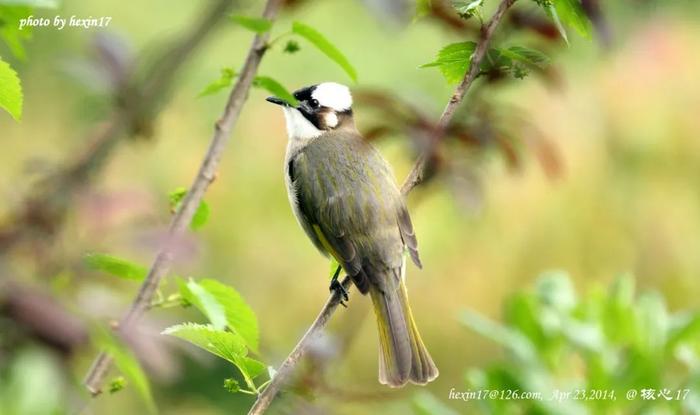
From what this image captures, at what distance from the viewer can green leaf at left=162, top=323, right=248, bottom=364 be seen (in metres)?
1.45

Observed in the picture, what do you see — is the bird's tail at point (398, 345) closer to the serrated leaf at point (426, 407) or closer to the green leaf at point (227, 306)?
the serrated leaf at point (426, 407)

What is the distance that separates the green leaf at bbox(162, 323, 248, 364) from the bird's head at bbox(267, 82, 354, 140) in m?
1.74

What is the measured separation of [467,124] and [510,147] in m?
0.13

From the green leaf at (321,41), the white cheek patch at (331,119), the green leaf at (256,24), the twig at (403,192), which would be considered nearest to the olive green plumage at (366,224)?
the white cheek patch at (331,119)

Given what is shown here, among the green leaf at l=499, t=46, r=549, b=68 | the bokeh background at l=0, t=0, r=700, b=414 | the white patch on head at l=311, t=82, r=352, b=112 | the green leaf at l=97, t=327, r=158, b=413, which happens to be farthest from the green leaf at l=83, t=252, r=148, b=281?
the bokeh background at l=0, t=0, r=700, b=414

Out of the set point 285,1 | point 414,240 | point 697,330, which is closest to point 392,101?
point 414,240

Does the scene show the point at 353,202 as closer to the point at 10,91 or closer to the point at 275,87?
the point at 275,87

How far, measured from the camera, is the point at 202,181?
67.7 inches

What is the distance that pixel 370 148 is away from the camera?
2.95 meters

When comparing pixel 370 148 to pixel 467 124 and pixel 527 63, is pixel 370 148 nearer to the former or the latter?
pixel 467 124

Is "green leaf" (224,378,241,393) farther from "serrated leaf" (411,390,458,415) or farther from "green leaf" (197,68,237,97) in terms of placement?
"serrated leaf" (411,390,458,415)

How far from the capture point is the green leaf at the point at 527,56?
1.73 m

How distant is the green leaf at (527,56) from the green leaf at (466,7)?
0.33ft

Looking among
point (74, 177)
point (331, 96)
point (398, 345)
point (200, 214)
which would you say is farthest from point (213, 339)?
point (331, 96)
